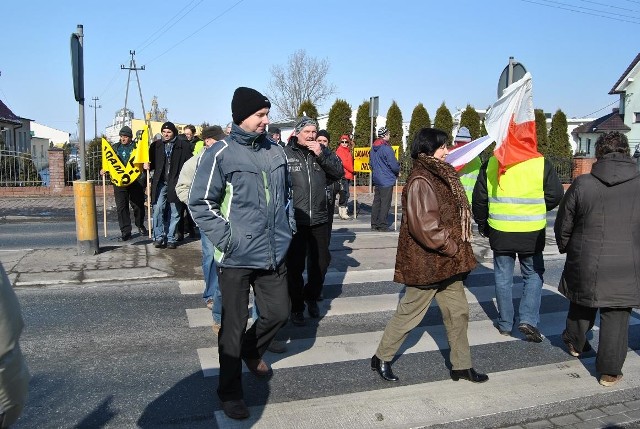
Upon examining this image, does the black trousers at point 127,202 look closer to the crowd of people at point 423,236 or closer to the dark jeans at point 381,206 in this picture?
the dark jeans at point 381,206

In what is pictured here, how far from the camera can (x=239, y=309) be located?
3.86 m

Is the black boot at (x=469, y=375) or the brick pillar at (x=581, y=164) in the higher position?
the brick pillar at (x=581, y=164)

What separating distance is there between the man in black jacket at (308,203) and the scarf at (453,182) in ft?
4.74

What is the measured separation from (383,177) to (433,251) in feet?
26.2

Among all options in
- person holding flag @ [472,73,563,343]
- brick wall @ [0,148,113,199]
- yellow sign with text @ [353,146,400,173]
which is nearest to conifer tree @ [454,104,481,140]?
yellow sign with text @ [353,146,400,173]

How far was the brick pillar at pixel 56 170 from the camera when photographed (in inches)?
728

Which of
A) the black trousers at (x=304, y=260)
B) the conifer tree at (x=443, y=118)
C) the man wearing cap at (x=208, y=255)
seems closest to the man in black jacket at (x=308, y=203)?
the black trousers at (x=304, y=260)

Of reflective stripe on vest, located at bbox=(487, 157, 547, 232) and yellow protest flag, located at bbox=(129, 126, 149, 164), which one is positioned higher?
yellow protest flag, located at bbox=(129, 126, 149, 164)

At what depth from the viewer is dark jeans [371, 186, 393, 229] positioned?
12000mm

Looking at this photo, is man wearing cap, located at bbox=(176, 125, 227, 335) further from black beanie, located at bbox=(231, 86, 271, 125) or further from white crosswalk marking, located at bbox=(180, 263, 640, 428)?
black beanie, located at bbox=(231, 86, 271, 125)

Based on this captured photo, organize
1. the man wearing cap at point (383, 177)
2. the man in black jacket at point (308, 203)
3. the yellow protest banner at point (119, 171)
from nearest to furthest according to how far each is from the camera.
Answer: the man in black jacket at point (308, 203) < the yellow protest banner at point (119, 171) < the man wearing cap at point (383, 177)

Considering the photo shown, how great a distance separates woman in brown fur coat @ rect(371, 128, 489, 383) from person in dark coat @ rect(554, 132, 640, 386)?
2.99ft

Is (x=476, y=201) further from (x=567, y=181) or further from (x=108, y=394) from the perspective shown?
(x=567, y=181)

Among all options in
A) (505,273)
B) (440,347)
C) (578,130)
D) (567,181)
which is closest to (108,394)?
(440,347)
